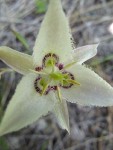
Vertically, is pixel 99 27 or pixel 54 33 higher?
pixel 99 27

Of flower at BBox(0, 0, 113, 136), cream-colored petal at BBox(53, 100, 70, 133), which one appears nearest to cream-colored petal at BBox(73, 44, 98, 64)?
flower at BBox(0, 0, 113, 136)

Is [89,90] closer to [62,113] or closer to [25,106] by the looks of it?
[62,113]

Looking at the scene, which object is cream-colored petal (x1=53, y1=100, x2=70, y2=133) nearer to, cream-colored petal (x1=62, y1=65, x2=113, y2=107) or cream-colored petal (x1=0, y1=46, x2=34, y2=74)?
cream-colored petal (x1=62, y1=65, x2=113, y2=107)

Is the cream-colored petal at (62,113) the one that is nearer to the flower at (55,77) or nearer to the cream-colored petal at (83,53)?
the flower at (55,77)

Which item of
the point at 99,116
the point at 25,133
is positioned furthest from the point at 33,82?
the point at 99,116

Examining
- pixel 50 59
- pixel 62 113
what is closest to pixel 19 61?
pixel 50 59

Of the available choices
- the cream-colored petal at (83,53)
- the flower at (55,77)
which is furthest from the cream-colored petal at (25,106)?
the cream-colored petal at (83,53)

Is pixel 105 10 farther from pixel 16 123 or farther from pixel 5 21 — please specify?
pixel 16 123
